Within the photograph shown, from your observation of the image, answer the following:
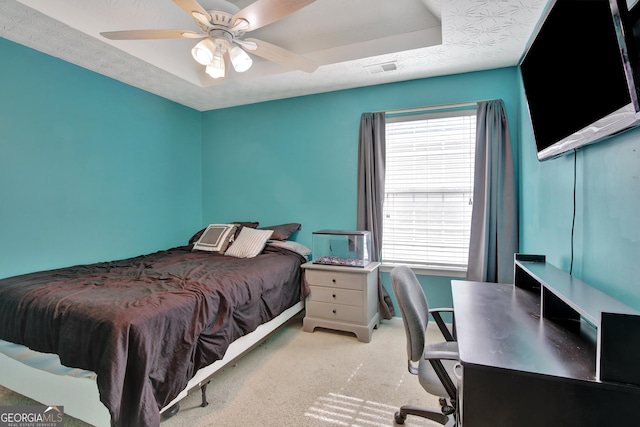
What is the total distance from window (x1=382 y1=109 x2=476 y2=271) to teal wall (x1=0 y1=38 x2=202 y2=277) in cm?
259

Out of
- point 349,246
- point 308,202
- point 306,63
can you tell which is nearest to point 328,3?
point 306,63

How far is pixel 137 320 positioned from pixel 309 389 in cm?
121

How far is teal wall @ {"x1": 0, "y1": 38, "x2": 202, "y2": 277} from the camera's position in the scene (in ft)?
7.85

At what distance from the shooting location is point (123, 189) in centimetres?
318

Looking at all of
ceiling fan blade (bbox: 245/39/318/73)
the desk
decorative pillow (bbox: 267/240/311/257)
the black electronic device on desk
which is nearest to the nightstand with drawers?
decorative pillow (bbox: 267/240/311/257)

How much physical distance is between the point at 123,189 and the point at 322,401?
2784mm

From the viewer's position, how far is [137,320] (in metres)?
1.50

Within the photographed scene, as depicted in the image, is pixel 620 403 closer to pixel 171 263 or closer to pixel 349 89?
pixel 171 263

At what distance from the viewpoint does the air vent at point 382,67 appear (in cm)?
276

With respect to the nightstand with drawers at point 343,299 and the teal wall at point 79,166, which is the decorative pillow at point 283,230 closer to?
the nightstand with drawers at point 343,299

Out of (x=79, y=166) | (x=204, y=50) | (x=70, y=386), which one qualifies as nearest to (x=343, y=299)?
(x=70, y=386)

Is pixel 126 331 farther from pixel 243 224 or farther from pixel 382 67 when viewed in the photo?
pixel 382 67

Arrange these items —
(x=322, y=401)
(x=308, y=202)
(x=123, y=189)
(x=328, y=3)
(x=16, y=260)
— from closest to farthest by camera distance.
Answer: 1. (x=322, y=401)
2. (x=16, y=260)
3. (x=328, y=3)
4. (x=123, y=189)
5. (x=308, y=202)

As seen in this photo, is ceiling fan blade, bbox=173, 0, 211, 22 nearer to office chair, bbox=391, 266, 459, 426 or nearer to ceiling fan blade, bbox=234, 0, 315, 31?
ceiling fan blade, bbox=234, 0, 315, 31
